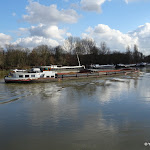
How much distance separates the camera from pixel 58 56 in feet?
311

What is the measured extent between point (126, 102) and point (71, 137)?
9557mm

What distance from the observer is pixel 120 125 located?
10.8m

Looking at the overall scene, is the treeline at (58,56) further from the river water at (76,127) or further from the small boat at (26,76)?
the river water at (76,127)

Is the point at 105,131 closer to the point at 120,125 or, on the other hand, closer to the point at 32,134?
the point at 120,125

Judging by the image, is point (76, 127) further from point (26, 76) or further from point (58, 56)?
point (58, 56)

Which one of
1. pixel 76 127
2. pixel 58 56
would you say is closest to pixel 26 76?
pixel 76 127

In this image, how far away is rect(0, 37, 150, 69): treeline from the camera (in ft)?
269

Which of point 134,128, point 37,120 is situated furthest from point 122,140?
point 37,120

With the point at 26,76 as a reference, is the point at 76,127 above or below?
below

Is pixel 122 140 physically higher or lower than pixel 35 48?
lower

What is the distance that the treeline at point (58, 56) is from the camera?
81938 millimetres

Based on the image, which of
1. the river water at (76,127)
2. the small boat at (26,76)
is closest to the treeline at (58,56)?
the small boat at (26,76)

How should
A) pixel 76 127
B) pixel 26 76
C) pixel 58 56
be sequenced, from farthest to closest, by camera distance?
pixel 58 56
pixel 26 76
pixel 76 127

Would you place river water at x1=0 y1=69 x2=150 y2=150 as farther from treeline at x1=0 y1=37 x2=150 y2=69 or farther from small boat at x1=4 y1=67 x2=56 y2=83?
treeline at x1=0 y1=37 x2=150 y2=69
